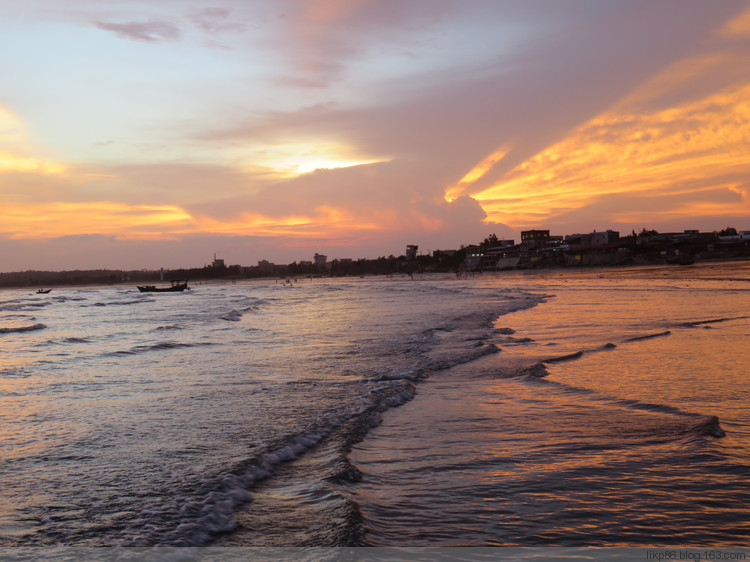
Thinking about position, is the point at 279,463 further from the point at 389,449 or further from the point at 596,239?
the point at 596,239

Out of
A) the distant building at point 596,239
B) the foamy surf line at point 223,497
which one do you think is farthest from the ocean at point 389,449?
the distant building at point 596,239

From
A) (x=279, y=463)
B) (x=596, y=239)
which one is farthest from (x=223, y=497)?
(x=596, y=239)

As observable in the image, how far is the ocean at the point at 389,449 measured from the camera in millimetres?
4891

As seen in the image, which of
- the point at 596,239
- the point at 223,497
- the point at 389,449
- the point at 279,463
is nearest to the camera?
the point at 223,497

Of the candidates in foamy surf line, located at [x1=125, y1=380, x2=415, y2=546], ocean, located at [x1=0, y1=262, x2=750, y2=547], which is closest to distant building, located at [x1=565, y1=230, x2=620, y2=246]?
ocean, located at [x1=0, y1=262, x2=750, y2=547]

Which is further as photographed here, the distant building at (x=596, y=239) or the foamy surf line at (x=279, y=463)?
the distant building at (x=596, y=239)

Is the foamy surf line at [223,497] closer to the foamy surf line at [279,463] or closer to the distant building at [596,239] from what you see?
the foamy surf line at [279,463]

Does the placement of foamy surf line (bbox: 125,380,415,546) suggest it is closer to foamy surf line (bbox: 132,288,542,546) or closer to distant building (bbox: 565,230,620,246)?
foamy surf line (bbox: 132,288,542,546)

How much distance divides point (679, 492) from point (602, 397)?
14.5ft

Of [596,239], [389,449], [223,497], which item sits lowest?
[389,449]

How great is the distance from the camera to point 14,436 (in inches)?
329

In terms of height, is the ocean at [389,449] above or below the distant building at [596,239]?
below

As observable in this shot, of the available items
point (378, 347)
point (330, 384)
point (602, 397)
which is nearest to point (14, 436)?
point (330, 384)

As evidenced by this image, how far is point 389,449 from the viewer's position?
7.29 metres
